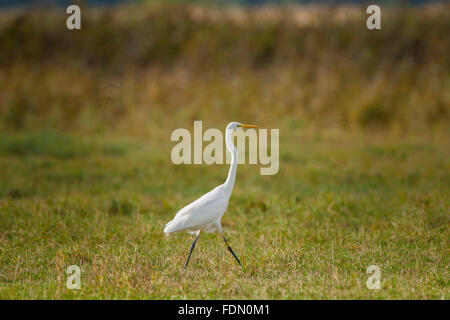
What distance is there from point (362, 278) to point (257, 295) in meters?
0.97

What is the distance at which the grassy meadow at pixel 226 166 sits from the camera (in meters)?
4.64

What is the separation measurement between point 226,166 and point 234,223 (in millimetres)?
3246

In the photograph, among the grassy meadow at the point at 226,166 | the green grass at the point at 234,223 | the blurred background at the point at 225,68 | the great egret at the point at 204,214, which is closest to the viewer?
the green grass at the point at 234,223

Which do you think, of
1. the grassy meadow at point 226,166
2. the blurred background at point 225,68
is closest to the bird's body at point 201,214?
the grassy meadow at point 226,166

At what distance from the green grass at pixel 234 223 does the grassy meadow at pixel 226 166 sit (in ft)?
0.08

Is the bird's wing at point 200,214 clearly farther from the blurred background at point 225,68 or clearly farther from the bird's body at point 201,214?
the blurred background at point 225,68

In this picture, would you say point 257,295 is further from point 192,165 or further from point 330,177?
point 192,165

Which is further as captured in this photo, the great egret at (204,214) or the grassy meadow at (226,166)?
the grassy meadow at (226,166)

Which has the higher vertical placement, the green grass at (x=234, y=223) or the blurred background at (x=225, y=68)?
the blurred background at (x=225, y=68)

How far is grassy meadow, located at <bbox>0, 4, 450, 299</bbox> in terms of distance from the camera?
183 inches

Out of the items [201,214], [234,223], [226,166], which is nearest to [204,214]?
[201,214]

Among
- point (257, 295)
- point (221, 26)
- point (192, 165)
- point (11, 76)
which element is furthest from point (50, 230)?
point (221, 26)

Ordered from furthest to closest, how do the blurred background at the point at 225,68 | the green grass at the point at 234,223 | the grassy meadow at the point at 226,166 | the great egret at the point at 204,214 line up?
1. the blurred background at the point at 225,68
2. the grassy meadow at the point at 226,166
3. the great egret at the point at 204,214
4. the green grass at the point at 234,223

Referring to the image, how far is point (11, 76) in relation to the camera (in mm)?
13031
